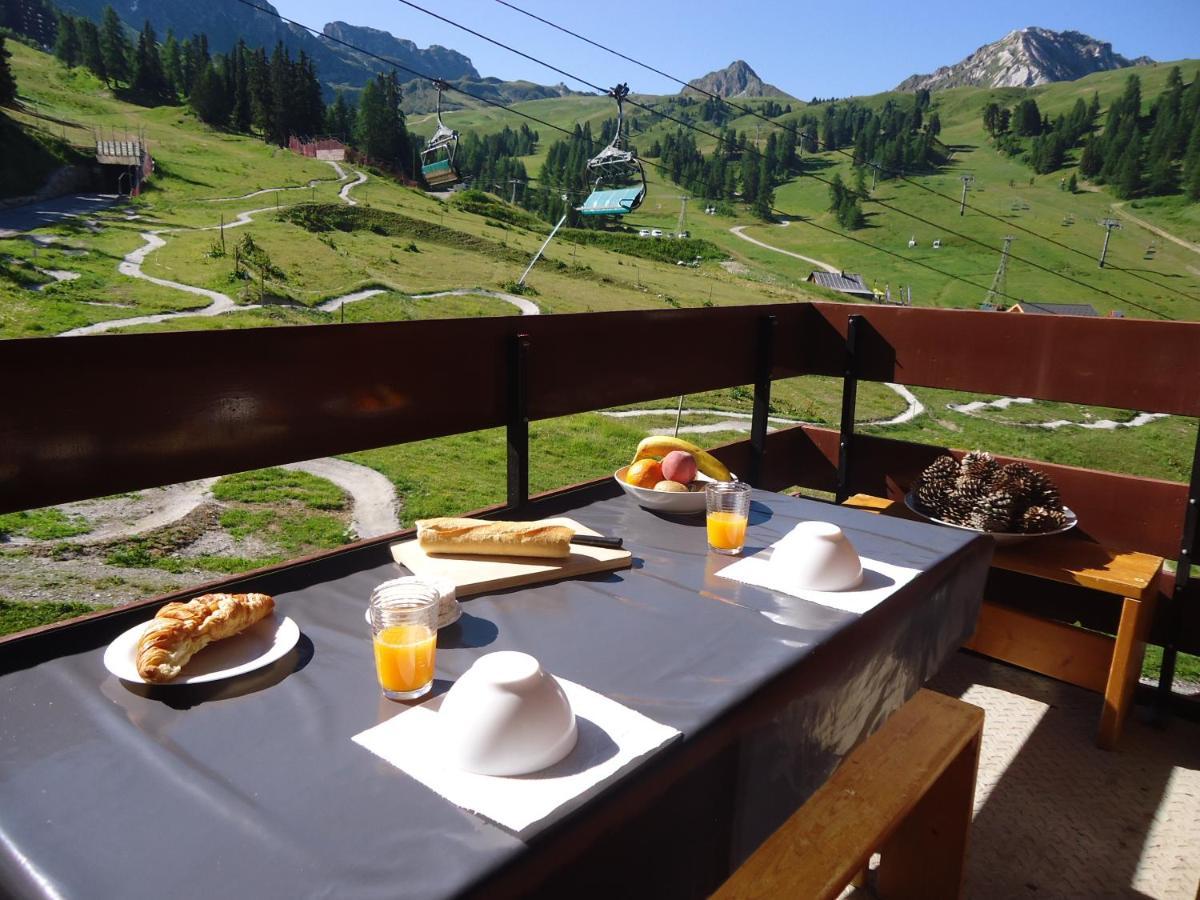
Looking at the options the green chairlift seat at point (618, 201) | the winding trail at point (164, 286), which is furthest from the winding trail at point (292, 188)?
the green chairlift seat at point (618, 201)

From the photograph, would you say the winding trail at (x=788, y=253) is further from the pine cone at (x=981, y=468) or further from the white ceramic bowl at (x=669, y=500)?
the white ceramic bowl at (x=669, y=500)

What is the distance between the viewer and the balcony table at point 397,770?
59 centimetres

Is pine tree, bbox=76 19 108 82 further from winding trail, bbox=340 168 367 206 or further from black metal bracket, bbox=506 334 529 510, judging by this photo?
black metal bracket, bbox=506 334 529 510

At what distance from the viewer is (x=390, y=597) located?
2.94 ft

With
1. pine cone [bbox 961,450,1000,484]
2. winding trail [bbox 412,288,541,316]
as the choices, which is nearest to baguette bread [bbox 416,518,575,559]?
pine cone [bbox 961,450,1000,484]

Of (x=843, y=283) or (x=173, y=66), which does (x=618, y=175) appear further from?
(x=843, y=283)

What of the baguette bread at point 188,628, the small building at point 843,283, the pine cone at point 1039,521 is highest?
the baguette bread at point 188,628

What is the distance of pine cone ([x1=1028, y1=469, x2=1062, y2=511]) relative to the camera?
2252 mm

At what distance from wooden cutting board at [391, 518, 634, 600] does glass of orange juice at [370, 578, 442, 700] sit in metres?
0.26

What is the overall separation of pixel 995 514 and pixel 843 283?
61.8 meters

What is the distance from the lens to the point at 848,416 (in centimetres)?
306

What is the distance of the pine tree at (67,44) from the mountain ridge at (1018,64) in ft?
598

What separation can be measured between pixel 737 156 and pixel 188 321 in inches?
3035

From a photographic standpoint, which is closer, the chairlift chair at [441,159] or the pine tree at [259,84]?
the chairlift chair at [441,159]
